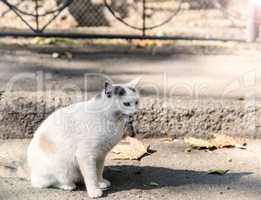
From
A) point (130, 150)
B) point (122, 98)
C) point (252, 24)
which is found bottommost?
point (130, 150)

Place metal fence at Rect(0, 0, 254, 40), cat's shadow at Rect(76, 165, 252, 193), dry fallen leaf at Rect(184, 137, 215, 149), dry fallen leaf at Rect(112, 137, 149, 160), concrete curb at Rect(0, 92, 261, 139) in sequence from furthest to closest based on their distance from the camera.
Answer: metal fence at Rect(0, 0, 254, 40) < concrete curb at Rect(0, 92, 261, 139) < dry fallen leaf at Rect(184, 137, 215, 149) < dry fallen leaf at Rect(112, 137, 149, 160) < cat's shadow at Rect(76, 165, 252, 193)

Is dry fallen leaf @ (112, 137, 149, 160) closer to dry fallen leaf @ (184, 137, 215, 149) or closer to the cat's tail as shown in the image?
dry fallen leaf @ (184, 137, 215, 149)

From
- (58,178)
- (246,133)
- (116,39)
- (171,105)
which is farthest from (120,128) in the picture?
(116,39)

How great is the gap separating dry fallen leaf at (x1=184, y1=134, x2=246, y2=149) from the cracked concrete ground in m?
0.04

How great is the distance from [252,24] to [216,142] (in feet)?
6.46

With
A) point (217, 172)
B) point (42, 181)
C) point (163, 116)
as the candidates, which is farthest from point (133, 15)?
point (42, 181)

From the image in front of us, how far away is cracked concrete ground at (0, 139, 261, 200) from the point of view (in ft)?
10.1

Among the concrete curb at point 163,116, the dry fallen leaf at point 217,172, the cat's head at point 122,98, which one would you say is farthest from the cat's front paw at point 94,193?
the concrete curb at point 163,116

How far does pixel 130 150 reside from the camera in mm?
3611

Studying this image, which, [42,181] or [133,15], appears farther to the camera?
[133,15]

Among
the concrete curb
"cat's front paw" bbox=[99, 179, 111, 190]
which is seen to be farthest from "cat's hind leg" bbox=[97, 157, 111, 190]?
the concrete curb

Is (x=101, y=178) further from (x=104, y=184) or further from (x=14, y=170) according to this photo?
(x=14, y=170)

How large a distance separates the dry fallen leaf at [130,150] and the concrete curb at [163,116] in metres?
0.12

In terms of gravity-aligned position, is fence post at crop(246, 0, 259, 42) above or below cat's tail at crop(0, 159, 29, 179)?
above
